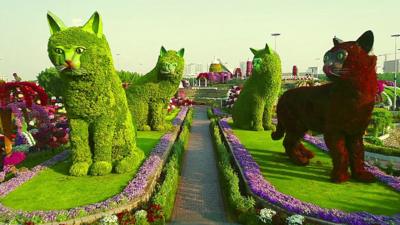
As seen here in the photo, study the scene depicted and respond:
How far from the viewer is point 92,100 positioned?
9.81 m

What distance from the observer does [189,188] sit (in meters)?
10.3

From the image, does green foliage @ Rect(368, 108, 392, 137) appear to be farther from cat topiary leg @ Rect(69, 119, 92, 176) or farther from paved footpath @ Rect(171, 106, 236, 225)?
cat topiary leg @ Rect(69, 119, 92, 176)

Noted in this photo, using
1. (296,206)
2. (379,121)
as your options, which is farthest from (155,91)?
(379,121)

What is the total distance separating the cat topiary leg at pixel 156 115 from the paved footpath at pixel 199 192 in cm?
346

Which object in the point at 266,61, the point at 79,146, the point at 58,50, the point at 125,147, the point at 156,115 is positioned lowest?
the point at 125,147

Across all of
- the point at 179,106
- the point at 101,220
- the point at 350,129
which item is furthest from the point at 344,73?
the point at 179,106

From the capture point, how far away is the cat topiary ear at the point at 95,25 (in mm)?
9734

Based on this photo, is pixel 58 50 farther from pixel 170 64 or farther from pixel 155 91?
pixel 155 91

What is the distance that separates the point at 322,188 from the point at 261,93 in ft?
31.1

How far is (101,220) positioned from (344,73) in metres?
6.35

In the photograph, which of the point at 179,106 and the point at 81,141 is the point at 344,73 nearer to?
the point at 81,141

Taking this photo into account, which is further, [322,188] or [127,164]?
[127,164]

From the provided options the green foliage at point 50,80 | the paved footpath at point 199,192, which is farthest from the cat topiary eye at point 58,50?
the green foliage at point 50,80

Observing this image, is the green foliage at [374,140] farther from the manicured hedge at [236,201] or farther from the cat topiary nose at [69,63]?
the cat topiary nose at [69,63]
